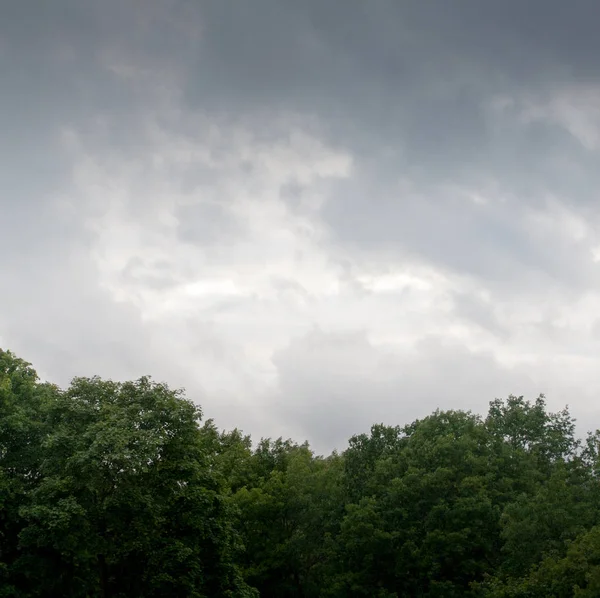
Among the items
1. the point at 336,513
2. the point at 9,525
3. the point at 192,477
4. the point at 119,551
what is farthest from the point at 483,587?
the point at 9,525

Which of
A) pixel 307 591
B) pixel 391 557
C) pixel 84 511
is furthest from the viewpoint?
pixel 307 591

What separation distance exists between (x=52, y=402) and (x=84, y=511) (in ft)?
21.1

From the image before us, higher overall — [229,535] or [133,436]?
[133,436]

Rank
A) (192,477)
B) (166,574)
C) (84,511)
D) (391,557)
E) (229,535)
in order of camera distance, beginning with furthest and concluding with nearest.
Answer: (391,557), (229,535), (192,477), (166,574), (84,511)

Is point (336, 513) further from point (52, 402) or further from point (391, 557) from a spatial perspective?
point (52, 402)

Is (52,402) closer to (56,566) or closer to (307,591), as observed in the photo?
(56,566)

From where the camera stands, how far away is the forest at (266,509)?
32750 millimetres

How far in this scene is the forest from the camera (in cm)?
3275

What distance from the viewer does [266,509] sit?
50.9m

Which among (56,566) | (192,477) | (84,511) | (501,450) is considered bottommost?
(56,566)

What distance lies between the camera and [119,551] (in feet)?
108

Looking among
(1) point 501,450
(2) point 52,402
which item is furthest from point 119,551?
(1) point 501,450

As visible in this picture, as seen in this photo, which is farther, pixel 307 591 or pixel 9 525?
pixel 307 591

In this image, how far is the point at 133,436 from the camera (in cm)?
3250
